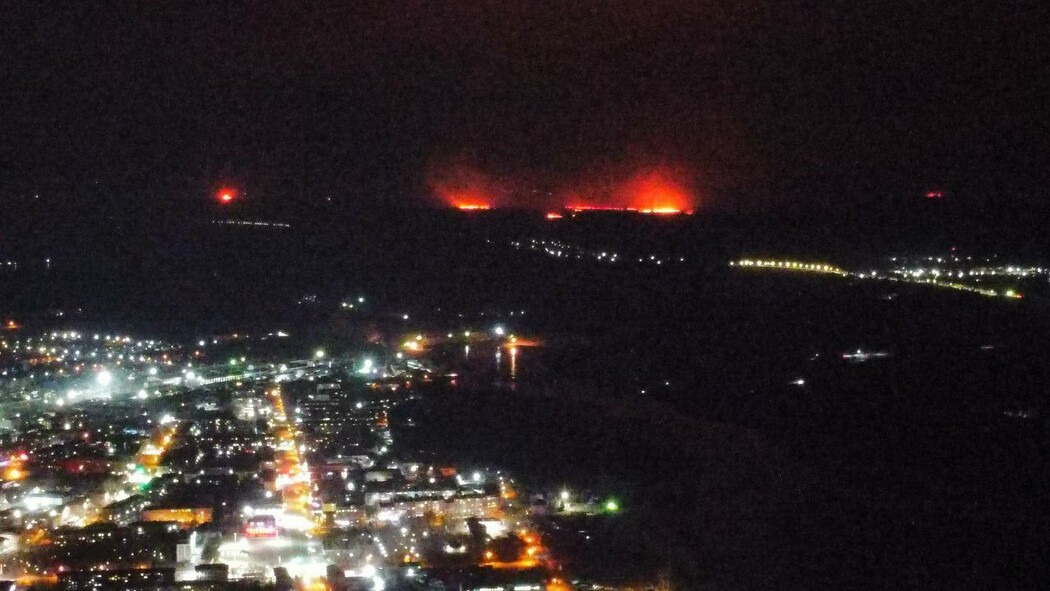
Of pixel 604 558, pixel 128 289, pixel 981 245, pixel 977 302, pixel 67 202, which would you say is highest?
pixel 67 202

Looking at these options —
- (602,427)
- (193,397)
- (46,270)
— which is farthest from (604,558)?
(46,270)

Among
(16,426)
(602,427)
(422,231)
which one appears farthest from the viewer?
(422,231)

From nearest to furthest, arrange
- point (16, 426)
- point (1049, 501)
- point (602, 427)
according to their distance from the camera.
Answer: point (1049, 501) → point (602, 427) → point (16, 426)

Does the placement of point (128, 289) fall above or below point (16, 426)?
above

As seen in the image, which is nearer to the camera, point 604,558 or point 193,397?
point 604,558

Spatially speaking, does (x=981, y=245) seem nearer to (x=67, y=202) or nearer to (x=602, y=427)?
(x=602, y=427)

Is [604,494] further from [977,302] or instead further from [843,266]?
[843,266]
